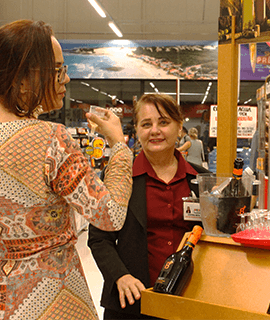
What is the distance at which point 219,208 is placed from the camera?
1.33 meters

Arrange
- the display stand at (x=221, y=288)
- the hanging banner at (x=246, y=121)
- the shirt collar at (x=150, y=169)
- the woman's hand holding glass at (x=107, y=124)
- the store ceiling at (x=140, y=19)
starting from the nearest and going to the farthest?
the display stand at (x=221, y=288), the woman's hand holding glass at (x=107, y=124), the shirt collar at (x=150, y=169), the hanging banner at (x=246, y=121), the store ceiling at (x=140, y=19)

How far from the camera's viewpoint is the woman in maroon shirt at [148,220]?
4.98 ft

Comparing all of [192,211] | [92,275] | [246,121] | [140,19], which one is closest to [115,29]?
[140,19]

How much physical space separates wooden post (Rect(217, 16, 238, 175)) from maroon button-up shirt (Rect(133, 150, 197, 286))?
23 cm

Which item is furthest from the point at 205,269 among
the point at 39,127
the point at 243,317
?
the point at 39,127

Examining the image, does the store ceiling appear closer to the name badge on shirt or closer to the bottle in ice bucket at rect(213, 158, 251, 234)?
the name badge on shirt

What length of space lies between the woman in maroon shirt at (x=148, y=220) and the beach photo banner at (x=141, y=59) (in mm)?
8560

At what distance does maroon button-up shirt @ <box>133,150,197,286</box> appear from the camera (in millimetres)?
1618

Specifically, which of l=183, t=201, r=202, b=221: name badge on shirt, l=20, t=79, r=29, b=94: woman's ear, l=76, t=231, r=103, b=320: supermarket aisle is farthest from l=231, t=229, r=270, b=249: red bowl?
l=76, t=231, r=103, b=320: supermarket aisle

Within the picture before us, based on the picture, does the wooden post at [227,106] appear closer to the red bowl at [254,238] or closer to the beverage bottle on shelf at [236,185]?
the beverage bottle on shelf at [236,185]

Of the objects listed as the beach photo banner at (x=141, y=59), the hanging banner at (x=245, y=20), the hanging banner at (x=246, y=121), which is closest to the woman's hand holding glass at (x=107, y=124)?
the hanging banner at (x=245, y=20)

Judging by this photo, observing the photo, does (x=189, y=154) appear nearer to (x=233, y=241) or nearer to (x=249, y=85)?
(x=249, y=85)

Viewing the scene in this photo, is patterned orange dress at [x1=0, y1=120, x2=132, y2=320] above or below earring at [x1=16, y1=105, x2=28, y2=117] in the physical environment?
below

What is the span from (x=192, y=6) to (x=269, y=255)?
31.9 ft
